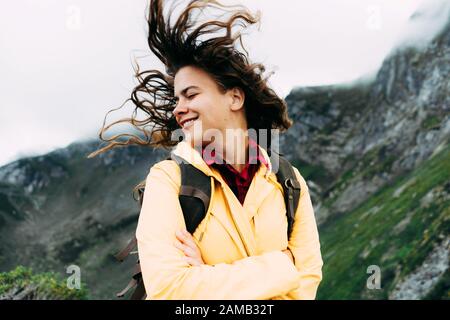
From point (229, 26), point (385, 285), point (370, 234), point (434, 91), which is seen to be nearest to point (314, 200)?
point (434, 91)

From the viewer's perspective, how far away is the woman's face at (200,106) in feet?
17.4

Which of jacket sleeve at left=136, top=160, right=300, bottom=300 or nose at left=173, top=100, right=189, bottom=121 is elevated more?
nose at left=173, top=100, right=189, bottom=121

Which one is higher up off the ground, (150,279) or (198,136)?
(198,136)

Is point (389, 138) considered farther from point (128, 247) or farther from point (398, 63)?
point (128, 247)

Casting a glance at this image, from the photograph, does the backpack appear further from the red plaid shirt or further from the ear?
the ear

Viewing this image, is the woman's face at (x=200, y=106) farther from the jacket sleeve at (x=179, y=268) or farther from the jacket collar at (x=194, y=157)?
the jacket sleeve at (x=179, y=268)

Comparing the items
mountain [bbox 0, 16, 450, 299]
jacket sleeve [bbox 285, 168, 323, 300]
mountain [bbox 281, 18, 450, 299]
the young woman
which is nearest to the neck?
the young woman

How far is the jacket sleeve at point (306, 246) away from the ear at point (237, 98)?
87 centimetres

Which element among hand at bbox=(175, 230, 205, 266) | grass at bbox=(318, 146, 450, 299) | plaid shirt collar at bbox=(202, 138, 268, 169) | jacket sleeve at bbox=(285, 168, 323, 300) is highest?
plaid shirt collar at bbox=(202, 138, 268, 169)

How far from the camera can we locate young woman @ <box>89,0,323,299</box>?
4.70 meters

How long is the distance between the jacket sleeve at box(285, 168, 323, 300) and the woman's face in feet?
3.03

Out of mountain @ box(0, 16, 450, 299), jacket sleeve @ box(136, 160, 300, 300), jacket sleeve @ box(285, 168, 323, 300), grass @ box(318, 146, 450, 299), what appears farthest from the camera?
grass @ box(318, 146, 450, 299)
